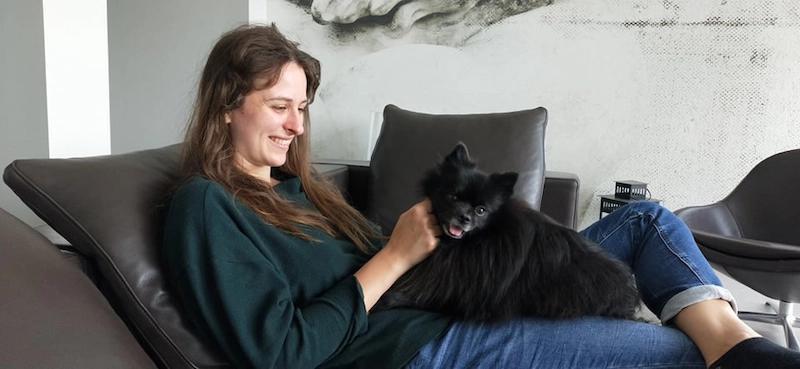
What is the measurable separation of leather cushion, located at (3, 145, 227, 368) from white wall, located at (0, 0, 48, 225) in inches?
28.7

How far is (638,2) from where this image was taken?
3148mm

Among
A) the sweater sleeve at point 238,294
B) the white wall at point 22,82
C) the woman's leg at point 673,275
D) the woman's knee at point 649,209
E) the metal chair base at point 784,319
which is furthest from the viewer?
the metal chair base at point 784,319

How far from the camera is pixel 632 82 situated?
3.22 meters

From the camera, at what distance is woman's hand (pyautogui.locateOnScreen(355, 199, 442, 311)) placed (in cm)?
126


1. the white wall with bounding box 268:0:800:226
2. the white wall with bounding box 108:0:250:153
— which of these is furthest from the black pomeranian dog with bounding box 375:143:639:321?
the white wall with bounding box 108:0:250:153

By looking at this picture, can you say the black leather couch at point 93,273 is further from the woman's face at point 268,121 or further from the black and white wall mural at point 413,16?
the black and white wall mural at point 413,16

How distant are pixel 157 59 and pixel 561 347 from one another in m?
3.30

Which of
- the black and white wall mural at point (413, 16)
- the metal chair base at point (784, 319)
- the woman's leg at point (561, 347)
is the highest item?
the black and white wall mural at point (413, 16)

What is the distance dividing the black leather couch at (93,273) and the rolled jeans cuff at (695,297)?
3.44ft

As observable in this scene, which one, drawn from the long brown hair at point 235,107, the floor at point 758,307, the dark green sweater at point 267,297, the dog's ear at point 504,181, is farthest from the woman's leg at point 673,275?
the floor at point 758,307

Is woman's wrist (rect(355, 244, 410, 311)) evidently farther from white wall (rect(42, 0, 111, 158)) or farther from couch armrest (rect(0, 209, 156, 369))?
white wall (rect(42, 0, 111, 158))

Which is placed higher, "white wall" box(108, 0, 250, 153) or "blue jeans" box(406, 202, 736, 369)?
"white wall" box(108, 0, 250, 153)

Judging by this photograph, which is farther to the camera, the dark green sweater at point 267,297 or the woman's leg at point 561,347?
the woman's leg at point 561,347

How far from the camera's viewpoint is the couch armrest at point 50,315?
2.68 ft
